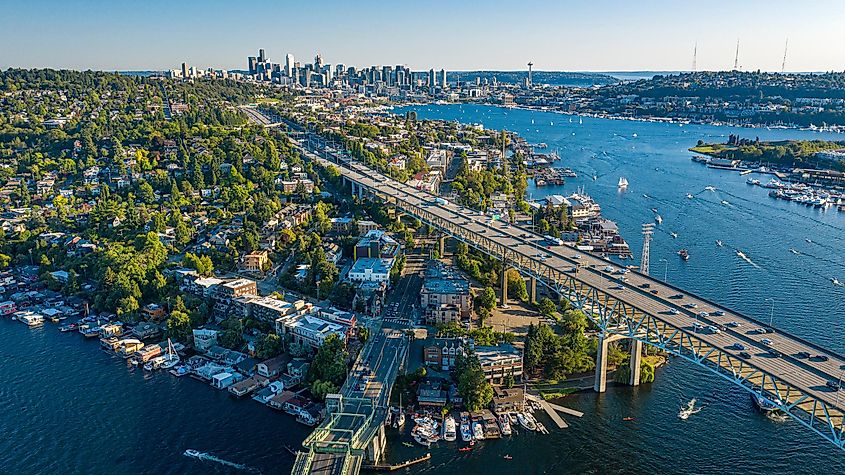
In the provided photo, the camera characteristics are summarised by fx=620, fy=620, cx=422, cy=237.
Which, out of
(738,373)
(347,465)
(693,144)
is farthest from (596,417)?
(693,144)

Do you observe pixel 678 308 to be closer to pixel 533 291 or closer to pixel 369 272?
pixel 533 291

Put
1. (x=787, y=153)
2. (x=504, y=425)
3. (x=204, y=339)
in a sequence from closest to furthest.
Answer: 1. (x=504, y=425)
2. (x=204, y=339)
3. (x=787, y=153)

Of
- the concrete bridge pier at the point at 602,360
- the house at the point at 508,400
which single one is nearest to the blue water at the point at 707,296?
the concrete bridge pier at the point at 602,360

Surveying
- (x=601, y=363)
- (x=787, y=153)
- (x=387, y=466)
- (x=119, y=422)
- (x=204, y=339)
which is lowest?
(x=119, y=422)

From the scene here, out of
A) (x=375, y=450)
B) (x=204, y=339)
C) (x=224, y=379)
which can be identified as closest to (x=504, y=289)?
(x=375, y=450)

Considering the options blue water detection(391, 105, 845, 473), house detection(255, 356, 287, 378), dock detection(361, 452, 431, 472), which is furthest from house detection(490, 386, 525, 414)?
house detection(255, 356, 287, 378)

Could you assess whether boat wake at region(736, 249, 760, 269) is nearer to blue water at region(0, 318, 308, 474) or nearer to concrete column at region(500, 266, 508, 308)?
concrete column at region(500, 266, 508, 308)
